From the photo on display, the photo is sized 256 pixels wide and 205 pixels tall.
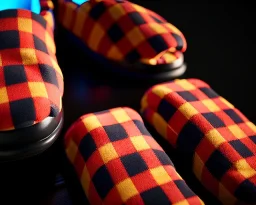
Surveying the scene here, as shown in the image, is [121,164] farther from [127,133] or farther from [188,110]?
[188,110]

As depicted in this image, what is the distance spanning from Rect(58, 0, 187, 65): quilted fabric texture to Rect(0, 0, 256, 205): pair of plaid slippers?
3 cm

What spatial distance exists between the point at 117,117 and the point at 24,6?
0.38 m

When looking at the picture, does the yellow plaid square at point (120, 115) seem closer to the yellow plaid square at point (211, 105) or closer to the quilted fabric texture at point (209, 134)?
the quilted fabric texture at point (209, 134)

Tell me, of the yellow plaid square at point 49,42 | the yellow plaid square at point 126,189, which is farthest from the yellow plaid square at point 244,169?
the yellow plaid square at point 49,42

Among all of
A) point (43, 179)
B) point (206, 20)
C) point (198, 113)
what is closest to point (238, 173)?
point (198, 113)

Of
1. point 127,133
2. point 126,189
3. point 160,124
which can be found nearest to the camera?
point 126,189

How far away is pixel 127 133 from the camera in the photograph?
814 millimetres

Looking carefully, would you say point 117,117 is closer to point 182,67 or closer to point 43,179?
point 43,179

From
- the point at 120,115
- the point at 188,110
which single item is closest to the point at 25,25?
the point at 120,115

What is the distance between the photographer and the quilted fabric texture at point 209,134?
768 mm

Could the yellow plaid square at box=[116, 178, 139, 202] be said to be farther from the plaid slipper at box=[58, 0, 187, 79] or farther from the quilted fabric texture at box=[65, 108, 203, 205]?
the plaid slipper at box=[58, 0, 187, 79]

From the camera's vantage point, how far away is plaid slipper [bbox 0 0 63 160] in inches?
28.3

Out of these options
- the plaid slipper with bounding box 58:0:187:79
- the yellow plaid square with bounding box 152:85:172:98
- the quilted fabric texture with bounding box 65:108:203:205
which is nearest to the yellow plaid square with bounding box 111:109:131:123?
the quilted fabric texture with bounding box 65:108:203:205

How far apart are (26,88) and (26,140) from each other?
10 centimetres
